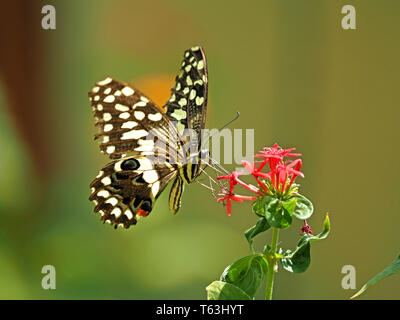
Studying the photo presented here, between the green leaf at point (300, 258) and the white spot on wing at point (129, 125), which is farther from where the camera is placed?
the white spot on wing at point (129, 125)

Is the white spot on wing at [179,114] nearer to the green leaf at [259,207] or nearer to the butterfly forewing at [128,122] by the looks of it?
the butterfly forewing at [128,122]

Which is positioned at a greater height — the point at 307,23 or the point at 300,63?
the point at 307,23

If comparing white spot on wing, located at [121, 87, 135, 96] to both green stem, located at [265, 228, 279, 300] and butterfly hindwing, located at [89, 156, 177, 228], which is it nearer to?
butterfly hindwing, located at [89, 156, 177, 228]

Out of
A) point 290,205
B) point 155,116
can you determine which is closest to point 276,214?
point 290,205

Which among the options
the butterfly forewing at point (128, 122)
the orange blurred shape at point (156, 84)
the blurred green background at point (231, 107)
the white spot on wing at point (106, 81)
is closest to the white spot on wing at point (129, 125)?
the butterfly forewing at point (128, 122)

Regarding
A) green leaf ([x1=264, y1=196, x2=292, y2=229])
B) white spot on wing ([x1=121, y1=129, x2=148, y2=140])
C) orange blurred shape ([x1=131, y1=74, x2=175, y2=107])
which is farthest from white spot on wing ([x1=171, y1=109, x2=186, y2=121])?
orange blurred shape ([x1=131, y1=74, x2=175, y2=107])

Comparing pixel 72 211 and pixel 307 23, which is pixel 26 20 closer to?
pixel 72 211

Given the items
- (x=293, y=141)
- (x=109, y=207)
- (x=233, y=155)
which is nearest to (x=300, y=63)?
(x=293, y=141)
